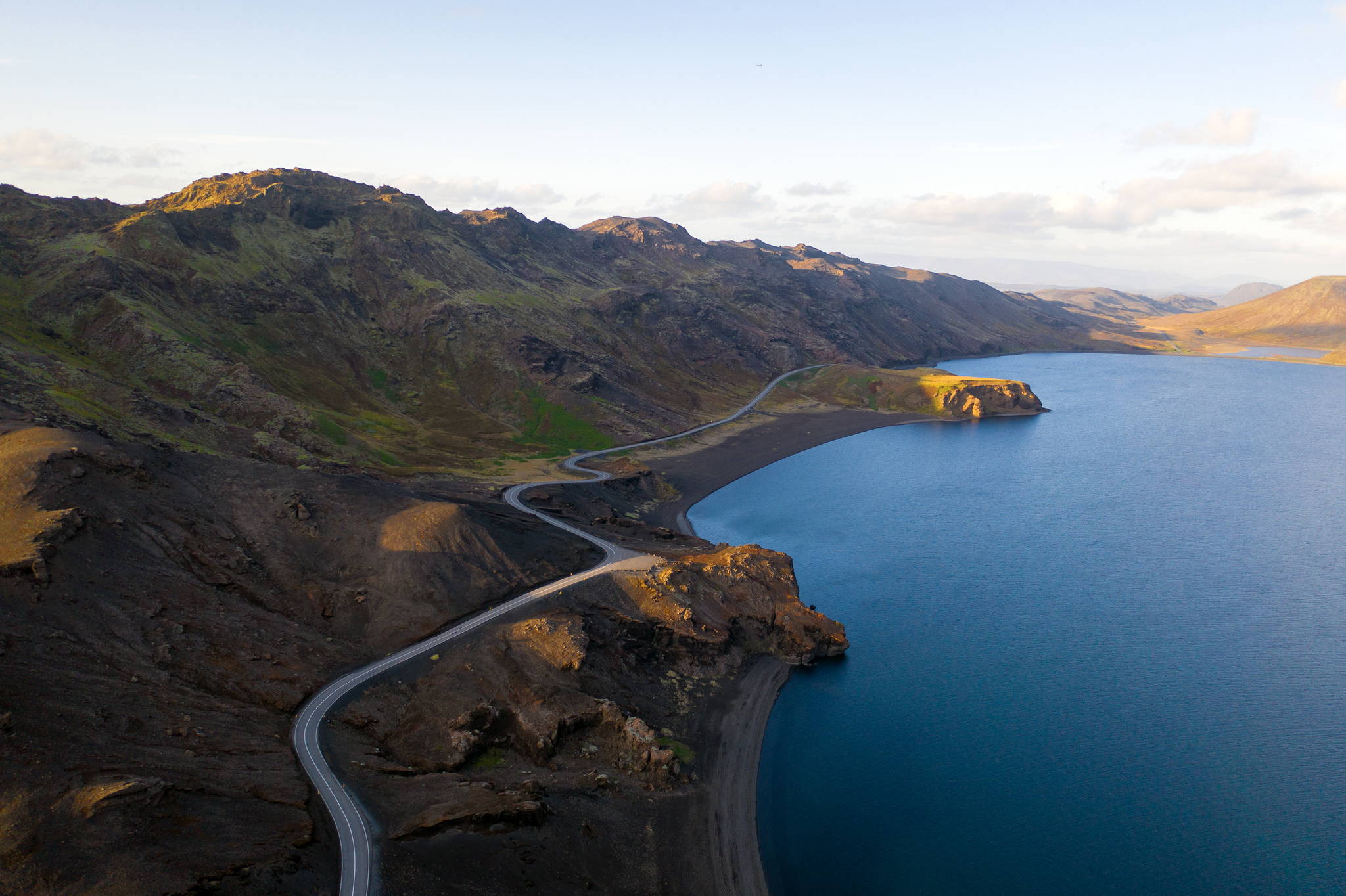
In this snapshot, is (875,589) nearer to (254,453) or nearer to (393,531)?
(393,531)

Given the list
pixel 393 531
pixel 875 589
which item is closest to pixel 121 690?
pixel 393 531

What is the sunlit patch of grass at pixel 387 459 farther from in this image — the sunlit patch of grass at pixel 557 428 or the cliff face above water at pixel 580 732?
the cliff face above water at pixel 580 732

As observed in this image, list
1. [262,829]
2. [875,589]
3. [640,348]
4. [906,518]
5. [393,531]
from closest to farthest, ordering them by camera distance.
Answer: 1. [262,829]
2. [393,531]
3. [875,589]
4. [906,518]
5. [640,348]

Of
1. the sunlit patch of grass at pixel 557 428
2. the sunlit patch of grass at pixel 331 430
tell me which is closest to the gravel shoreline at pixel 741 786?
the sunlit patch of grass at pixel 331 430

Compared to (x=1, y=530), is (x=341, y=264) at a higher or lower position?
higher

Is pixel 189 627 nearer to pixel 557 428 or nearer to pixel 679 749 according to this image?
pixel 679 749

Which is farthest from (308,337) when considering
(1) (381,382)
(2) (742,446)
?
(2) (742,446)
